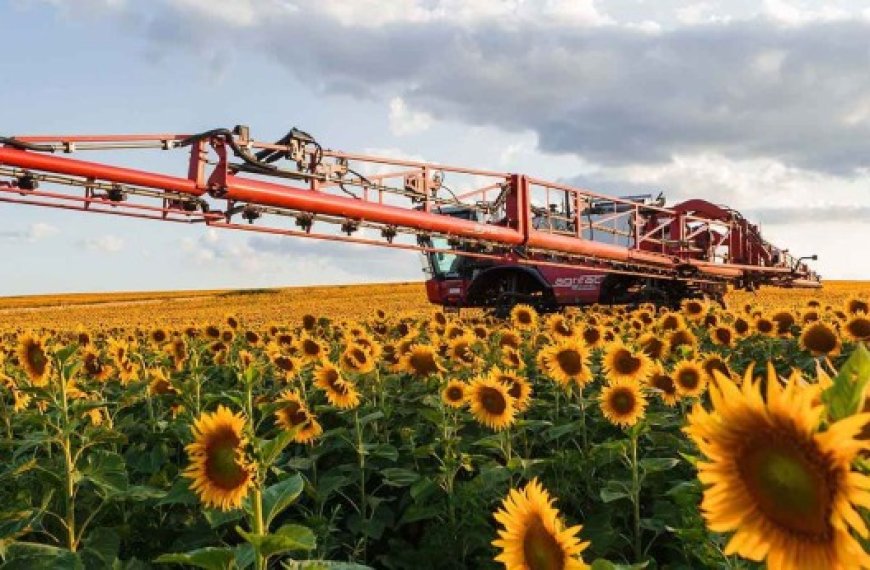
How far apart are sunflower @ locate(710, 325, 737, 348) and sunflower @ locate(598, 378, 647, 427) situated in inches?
131

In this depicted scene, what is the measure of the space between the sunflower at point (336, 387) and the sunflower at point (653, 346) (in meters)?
2.80

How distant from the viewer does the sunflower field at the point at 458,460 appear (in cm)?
147

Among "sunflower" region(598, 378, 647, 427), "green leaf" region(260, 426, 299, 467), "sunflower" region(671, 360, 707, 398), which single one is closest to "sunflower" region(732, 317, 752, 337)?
"sunflower" region(671, 360, 707, 398)

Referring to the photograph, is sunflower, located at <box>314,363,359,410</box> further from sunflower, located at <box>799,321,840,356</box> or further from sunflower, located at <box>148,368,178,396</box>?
sunflower, located at <box>799,321,840,356</box>

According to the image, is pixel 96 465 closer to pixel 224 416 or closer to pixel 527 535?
pixel 224 416

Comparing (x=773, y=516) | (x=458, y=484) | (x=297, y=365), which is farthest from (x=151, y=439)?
(x=773, y=516)

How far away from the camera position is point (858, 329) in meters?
7.49

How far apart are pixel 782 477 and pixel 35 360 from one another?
5832 millimetres

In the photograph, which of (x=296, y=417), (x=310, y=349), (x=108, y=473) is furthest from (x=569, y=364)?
(x=108, y=473)

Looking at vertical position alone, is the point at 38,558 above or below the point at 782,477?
below

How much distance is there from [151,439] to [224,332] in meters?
3.27

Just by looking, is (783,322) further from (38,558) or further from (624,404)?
(38,558)

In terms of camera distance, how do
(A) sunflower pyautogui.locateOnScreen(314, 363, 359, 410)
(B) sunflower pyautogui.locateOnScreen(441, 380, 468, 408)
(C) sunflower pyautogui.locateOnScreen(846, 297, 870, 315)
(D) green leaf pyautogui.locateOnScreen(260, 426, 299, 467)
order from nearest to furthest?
(D) green leaf pyautogui.locateOnScreen(260, 426, 299, 467) → (B) sunflower pyautogui.locateOnScreen(441, 380, 468, 408) → (A) sunflower pyautogui.locateOnScreen(314, 363, 359, 410) → (C) sunflower pyautogui.locateOnScreen(846, 297, 870, 315)

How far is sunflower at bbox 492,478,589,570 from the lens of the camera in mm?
2170
